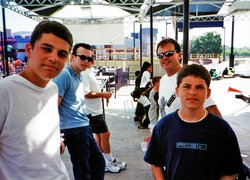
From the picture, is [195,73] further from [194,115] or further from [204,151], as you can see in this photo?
[204,151]

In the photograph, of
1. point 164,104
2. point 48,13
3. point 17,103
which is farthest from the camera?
point 48,13

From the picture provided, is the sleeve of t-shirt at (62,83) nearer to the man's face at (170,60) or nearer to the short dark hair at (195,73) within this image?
the man's face at (170,60)

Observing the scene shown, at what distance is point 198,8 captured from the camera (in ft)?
50.6

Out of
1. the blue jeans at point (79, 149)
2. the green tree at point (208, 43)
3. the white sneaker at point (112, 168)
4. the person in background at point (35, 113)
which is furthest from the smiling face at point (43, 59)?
the green tree at point (208, 43)

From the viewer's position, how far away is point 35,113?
1.36 metres

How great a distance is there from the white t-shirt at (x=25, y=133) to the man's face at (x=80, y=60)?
1375 mm

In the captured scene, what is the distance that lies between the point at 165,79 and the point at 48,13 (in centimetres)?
1341

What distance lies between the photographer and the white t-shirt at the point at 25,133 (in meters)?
1.22

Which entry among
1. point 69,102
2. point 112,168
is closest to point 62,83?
point 69,102

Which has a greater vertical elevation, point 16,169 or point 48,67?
point 48,67

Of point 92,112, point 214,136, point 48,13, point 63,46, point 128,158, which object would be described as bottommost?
point 128,158

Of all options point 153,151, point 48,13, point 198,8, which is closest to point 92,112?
point 153,151

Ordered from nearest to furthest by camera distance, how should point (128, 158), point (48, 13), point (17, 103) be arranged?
point (17, 103)
point (128, 158)
point (48, 13)

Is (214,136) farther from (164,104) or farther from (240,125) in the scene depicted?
(240,125)
